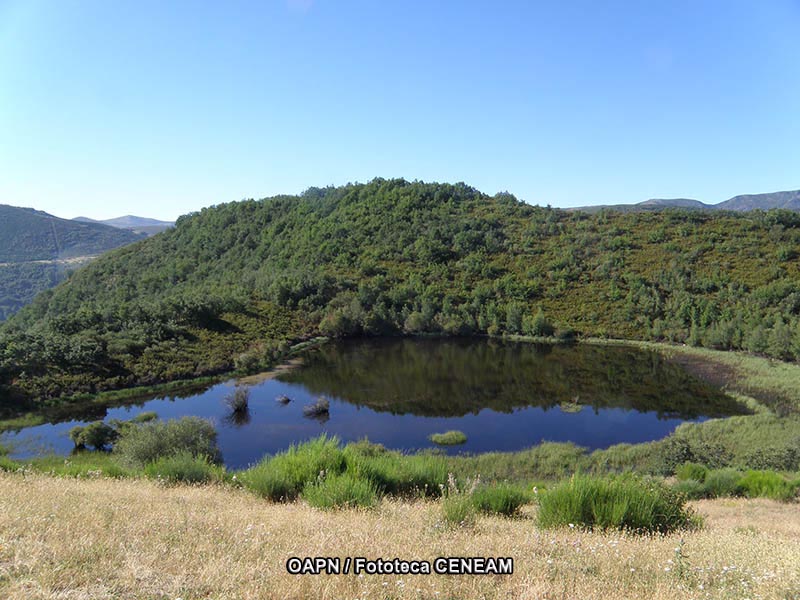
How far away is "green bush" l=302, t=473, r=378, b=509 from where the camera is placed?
680 cm

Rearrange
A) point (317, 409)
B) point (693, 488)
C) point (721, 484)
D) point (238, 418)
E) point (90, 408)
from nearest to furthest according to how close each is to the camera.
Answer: point (693, 488), point (721, 484), point (238, 418), point (90, 408), point (317, 409)

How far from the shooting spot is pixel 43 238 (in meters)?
134

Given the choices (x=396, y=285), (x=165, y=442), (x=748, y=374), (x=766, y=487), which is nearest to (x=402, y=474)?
(x=766, y=487)

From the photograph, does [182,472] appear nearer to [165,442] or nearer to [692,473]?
[165,442]

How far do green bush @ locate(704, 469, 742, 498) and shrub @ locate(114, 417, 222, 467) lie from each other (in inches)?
649

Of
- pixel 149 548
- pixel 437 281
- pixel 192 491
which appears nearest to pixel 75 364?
pixel 192 491

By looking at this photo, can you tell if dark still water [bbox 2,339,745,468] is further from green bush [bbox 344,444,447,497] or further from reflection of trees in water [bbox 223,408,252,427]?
green bush [bbox 344,444,447,497]

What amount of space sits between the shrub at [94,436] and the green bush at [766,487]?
27025mm

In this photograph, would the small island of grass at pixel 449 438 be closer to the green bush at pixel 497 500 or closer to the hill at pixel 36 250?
the green bush at pixel 497 500

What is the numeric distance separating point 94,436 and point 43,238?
141m

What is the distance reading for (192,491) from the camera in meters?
7.96

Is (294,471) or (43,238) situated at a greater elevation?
(43,238)

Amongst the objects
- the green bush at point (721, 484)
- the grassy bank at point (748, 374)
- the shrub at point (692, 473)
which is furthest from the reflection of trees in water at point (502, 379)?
the green bush at point (721, 484)

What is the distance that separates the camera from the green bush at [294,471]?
8.05m
